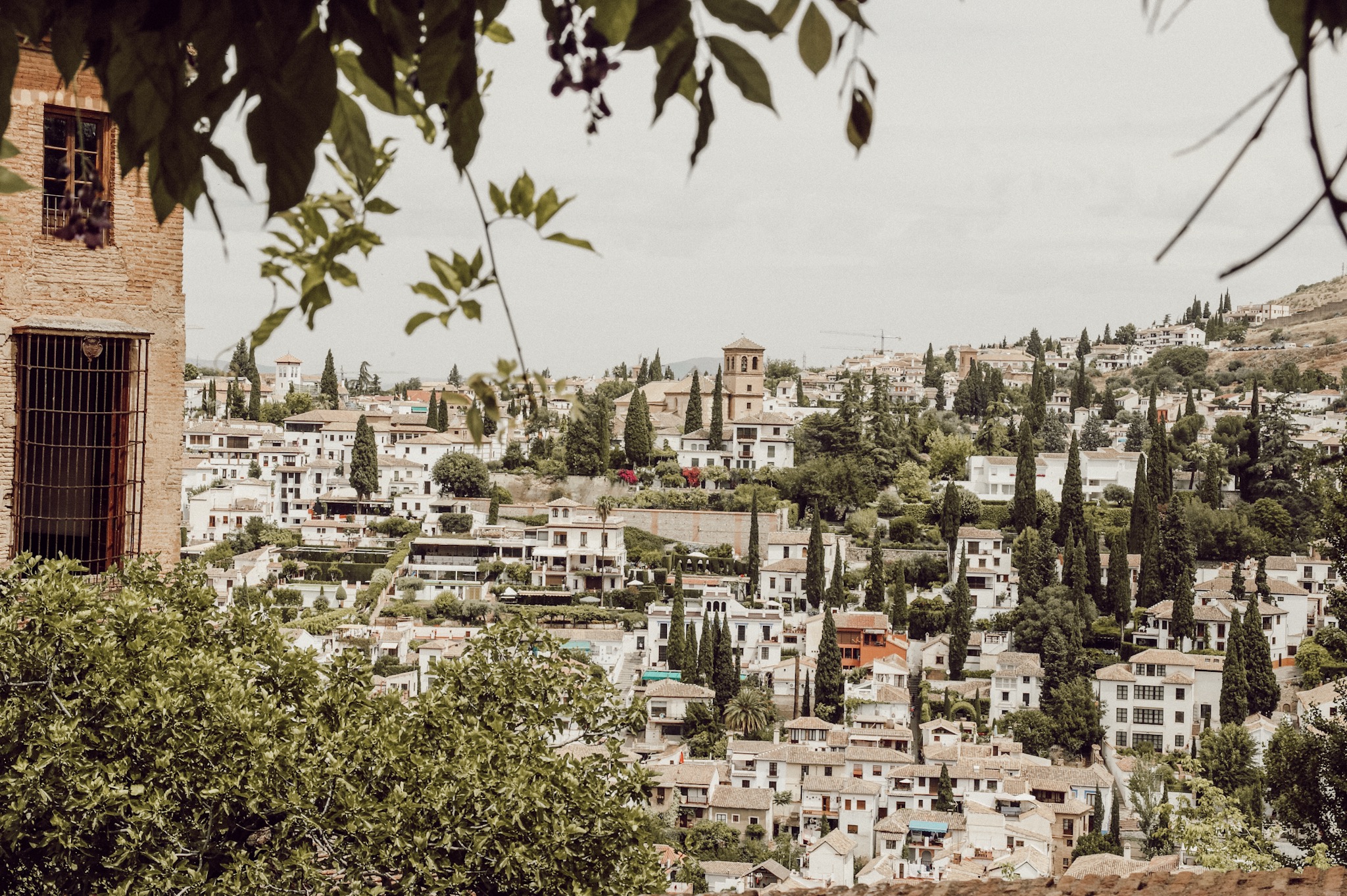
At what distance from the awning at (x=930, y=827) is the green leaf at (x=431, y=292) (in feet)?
70.7

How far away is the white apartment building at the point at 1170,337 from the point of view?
73.2m

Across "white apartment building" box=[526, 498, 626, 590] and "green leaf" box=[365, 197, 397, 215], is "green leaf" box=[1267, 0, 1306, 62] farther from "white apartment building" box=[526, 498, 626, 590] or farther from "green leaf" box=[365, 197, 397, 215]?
"white apartment building" box=[526, 498, 626, 590]

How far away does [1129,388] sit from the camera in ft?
196

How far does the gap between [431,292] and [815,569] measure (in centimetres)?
3177

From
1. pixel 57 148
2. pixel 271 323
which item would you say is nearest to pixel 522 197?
pixel 271 323

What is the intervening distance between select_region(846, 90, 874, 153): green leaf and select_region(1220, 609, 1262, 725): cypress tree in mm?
27011

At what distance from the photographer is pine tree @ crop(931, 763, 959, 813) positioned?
22.8 metres

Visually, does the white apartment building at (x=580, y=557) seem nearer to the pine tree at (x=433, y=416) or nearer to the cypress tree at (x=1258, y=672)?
the pine tree at (x=433, y=416)

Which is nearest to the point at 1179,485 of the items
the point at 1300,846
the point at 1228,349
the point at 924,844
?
the point at 924,844

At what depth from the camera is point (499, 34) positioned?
1.30 metres

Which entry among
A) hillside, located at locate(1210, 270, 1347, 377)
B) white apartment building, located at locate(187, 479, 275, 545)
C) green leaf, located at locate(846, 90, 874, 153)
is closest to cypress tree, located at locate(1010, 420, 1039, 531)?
white apartment building, located at locate(187, 479, 275, 545)

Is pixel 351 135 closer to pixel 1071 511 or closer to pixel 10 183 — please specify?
pixel 10 183

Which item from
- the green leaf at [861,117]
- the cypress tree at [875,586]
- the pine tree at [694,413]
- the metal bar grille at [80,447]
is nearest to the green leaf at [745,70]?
the green leaf at [861,117]

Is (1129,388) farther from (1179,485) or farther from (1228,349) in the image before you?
(1179,485)
